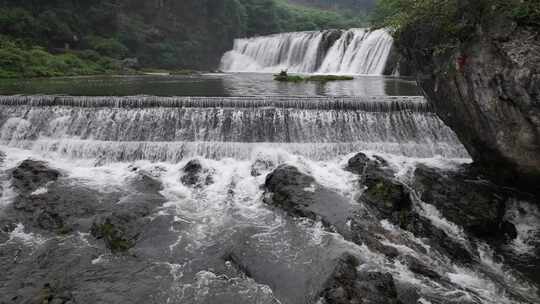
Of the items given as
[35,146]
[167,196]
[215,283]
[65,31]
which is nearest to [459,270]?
[215,283]

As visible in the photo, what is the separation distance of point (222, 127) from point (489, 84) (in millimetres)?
8549

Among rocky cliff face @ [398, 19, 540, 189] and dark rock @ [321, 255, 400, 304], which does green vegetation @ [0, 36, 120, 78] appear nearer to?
rocky cliff face @ [398, 19, 540, 189]

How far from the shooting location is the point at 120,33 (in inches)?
1748

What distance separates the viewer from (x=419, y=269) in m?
7.39

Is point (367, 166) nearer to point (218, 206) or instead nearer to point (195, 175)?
point (218, 206)

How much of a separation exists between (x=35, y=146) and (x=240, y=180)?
25.8 ft

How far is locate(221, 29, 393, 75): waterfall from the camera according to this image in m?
32.2

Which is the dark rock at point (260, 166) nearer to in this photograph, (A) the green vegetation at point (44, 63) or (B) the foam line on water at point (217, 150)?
(B) the foam line on water at point (217, 150)

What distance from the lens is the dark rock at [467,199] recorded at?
9133 mm

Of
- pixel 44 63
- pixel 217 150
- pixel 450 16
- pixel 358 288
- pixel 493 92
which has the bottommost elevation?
pixel 217 150

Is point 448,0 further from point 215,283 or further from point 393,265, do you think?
point 215,283

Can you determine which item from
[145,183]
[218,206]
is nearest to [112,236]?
[218,206]

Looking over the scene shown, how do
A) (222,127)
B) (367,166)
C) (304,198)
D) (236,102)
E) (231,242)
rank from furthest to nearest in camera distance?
(236,102), (222,127), (367,166), (304,198), (231,242)

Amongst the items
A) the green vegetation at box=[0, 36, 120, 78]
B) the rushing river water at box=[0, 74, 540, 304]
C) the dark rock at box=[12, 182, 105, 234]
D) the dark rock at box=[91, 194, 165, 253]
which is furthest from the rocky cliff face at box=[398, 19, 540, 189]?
the green vegetation at box=[0, 36, 120, 78]
